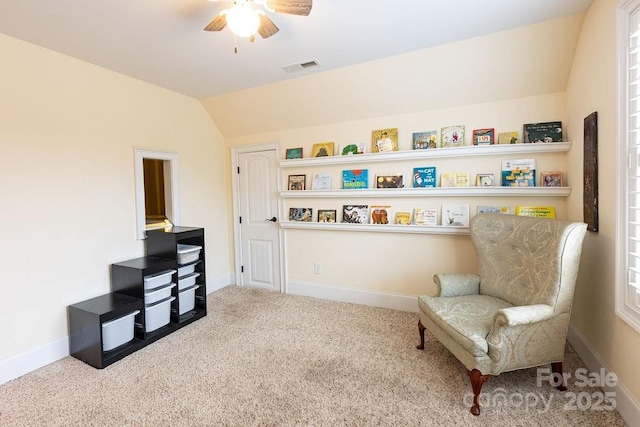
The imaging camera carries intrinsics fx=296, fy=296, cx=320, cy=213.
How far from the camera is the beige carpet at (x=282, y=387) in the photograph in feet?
5.67

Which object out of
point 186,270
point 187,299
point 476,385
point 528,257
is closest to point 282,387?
point 476,385

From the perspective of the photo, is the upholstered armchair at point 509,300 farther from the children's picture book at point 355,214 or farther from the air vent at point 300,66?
the air vent at point 300,66

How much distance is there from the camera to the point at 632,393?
1.60m

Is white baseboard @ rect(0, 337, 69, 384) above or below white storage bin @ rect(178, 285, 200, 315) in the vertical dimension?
below

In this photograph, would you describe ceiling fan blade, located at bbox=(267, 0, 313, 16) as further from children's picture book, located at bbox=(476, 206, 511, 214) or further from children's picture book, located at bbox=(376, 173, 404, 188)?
children's picture book, located at bbox=(476, 206, 511, 214)

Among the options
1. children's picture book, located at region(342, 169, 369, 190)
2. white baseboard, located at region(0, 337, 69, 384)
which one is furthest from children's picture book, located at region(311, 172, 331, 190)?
white baseboard, located at region(0, 337, 69, 384)

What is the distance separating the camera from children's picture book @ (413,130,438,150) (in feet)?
9.92

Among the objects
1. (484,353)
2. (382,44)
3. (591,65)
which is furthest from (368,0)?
(484,353)

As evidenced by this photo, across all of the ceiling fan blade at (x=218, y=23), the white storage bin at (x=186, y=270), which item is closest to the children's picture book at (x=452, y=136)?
the ceiling fan blade at (x=218, y=23)

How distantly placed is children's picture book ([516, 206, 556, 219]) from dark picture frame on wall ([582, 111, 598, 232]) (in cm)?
44

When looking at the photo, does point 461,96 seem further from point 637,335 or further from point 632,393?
point 632,393

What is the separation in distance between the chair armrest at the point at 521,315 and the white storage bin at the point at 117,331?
278 cm

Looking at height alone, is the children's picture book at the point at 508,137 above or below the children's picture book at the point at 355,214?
above

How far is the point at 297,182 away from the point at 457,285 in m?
2.16
